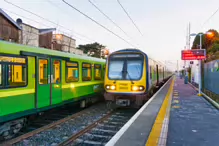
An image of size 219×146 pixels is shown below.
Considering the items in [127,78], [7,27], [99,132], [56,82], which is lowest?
[99,132]

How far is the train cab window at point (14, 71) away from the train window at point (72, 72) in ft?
9.03

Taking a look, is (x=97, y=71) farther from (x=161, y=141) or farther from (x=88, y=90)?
(x=161, y=141)

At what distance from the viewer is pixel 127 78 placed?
10.3m

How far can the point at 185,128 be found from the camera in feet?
21.1

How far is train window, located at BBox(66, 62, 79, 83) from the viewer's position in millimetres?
9477

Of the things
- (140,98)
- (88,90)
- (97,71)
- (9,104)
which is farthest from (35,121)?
(97,71)

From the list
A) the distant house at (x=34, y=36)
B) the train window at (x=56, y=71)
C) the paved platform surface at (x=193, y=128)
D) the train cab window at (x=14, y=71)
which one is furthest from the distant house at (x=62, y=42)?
the paved platform surface at (x=193, y=128)

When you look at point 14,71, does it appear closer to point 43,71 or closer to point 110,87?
point 43,71

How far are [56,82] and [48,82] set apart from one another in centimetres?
58

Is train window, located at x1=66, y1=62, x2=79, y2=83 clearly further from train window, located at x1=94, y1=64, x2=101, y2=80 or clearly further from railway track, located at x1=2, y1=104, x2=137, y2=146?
train window, located at x1=94, y1=64, x2=101, y2=80

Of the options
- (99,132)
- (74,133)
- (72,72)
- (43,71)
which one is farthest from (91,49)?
(74,133)

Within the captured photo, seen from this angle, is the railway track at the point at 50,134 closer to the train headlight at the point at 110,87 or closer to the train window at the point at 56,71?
the train window at the point at 56,71

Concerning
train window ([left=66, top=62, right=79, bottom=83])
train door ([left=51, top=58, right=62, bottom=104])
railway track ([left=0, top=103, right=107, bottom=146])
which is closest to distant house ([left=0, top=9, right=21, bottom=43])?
train window ([left=66, top=62, right=79, bottom=83])

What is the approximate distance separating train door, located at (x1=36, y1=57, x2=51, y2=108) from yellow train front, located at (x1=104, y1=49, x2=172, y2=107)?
11.0 feet
